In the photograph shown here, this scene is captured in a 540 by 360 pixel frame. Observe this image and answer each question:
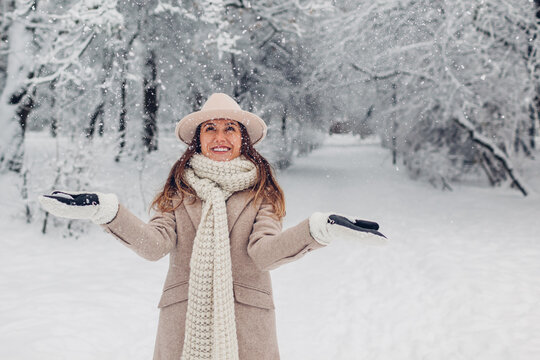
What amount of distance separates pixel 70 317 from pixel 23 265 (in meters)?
2.14

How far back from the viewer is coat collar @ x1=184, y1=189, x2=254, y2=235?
78.1 inches

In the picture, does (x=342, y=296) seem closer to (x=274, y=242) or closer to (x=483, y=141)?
(x=274, y=242)

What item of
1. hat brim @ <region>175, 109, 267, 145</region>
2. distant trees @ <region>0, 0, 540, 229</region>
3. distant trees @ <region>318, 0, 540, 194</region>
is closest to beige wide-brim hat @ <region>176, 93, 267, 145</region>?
hat brim @ <region>175, 109, 267, 145</region>

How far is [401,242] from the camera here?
7809 mm

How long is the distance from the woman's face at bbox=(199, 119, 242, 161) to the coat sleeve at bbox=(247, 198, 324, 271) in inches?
13.1

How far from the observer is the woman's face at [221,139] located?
2.07 metres

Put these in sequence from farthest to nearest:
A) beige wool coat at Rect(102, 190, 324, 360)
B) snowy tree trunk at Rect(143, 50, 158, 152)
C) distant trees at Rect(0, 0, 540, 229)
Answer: snowy tree trunk at Rect(143, 50, 158, 152) < distant trees at Rect(0, 0, 540, 229) < beige wool coat at Rect(102, 190, 324, 360)

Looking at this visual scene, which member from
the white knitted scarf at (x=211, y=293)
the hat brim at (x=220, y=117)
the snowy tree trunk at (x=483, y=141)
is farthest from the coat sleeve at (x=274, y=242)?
the snowy tree trunk at (x=483, y=141)

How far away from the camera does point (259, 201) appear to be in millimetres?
1986

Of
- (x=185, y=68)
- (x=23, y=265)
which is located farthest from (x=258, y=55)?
(x=23, y=265)

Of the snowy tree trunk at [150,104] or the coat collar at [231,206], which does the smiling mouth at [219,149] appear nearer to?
the coat collar at [231,206]

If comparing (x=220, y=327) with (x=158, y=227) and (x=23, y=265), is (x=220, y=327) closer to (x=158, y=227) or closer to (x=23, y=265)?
(x=158, y=227)

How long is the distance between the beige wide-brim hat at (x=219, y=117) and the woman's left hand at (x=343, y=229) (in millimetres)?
790

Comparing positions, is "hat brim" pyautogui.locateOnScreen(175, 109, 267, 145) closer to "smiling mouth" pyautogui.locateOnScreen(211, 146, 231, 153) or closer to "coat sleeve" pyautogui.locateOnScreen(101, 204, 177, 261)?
"smiling mouth" pyautogui.locateOnScreen(211, 146, 231, 153)
